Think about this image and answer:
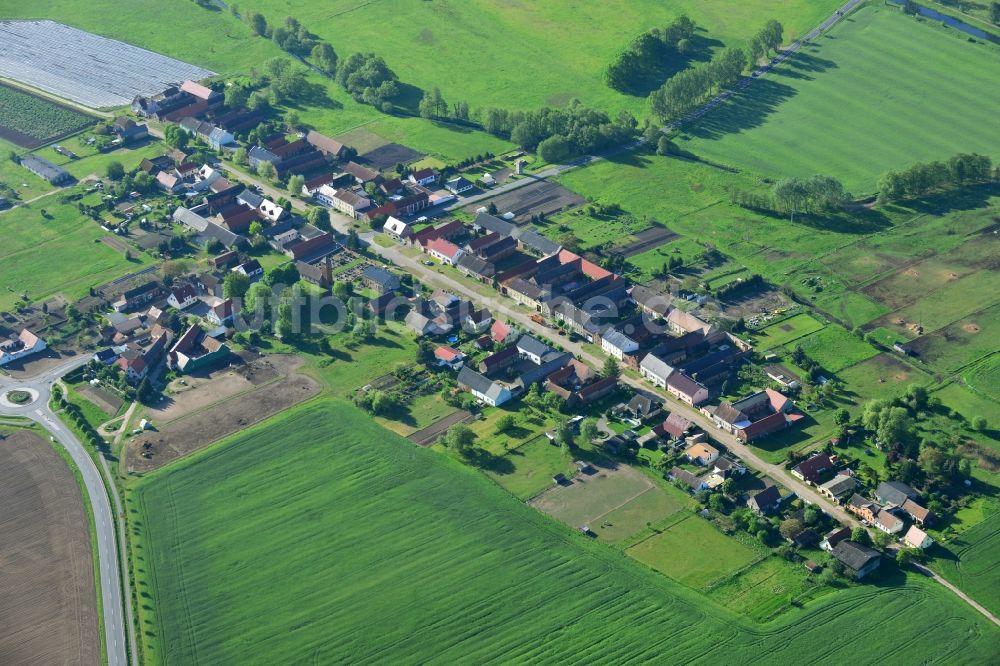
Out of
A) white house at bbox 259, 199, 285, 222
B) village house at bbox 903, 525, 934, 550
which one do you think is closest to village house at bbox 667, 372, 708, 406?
village house at bbox 903, 525, 934, 550

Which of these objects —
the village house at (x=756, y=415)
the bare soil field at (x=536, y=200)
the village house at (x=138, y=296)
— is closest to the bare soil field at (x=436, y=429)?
the village house at (x=756, y=415)

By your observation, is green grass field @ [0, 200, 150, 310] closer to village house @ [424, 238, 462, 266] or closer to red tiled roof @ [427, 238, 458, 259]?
village house @ [424, 238, 462, 266]

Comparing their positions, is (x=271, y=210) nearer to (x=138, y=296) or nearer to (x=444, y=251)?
(x=138, y=296)

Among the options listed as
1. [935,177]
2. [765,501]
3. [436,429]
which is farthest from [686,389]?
[935,177]

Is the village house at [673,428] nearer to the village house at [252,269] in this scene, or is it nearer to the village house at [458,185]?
the village house at [252,269]

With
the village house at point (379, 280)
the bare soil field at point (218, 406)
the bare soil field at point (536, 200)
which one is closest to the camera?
A: the bare soil field at point (218, 406)

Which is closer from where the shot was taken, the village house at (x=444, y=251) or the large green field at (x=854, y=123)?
the village house at (x=444, y=251)

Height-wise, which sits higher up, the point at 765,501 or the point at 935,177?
the point at 935,177
